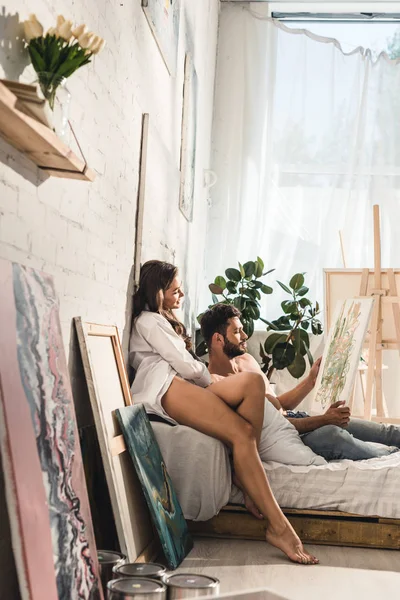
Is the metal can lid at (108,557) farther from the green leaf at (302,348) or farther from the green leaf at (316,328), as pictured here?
the green leaf at (316,328)

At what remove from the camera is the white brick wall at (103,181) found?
1929 millimetres

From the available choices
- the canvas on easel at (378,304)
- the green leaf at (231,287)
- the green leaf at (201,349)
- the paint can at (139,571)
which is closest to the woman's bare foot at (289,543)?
the paint can at (139,571)

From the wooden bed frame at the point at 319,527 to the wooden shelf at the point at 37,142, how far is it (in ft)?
5.49

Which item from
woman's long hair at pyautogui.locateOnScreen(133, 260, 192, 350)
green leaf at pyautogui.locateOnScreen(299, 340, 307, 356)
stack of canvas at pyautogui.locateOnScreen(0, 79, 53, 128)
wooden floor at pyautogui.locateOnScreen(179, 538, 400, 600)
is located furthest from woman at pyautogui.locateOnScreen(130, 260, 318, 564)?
green leaf at pyautogui.locateOnScreen(299, 340, 307, 356)

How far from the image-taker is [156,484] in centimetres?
275

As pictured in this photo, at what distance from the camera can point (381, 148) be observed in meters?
6.10

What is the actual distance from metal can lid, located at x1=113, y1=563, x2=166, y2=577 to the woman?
969mm

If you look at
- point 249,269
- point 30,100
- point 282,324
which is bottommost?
point 282,324

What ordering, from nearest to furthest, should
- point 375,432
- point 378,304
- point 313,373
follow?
point 375,432 → point 313,373 → point 378,304

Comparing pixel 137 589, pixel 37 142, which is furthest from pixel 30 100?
pixel 137 589

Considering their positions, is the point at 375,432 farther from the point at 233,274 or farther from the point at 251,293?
the point at 233,274

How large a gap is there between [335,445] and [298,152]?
3.33 meters

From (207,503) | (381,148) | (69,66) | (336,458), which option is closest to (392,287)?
(381,148)

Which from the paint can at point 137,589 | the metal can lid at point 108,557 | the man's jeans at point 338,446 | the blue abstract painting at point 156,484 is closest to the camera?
the paint can at point 137,589
